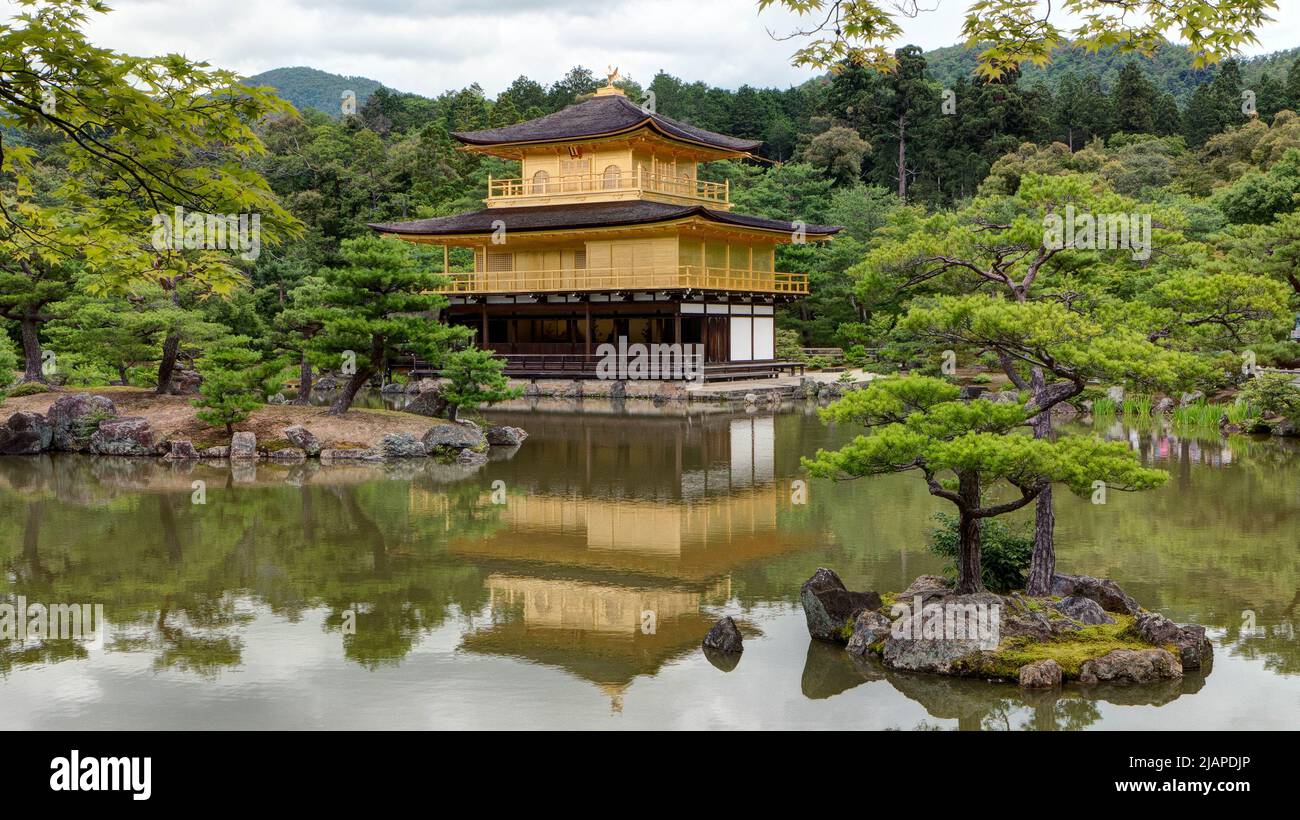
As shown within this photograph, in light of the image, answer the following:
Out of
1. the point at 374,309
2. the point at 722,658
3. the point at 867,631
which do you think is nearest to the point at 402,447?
the point at 374,309

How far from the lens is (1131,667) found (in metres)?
8.38

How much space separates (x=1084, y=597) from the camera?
9.84 meters

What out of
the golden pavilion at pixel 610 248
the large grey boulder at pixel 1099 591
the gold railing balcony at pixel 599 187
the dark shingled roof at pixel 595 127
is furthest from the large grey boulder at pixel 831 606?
the gold railing balcony at pixel 599 187

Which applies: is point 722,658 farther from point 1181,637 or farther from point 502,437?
point 502,437

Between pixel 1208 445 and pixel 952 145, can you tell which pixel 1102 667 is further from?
pixel 952 145

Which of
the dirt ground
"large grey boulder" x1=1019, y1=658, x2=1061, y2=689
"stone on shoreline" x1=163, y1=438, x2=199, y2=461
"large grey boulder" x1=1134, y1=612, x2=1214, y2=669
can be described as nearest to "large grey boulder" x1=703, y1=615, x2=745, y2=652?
"large grey boulder" x1=1019, y1=658, x2=1061, y2=689

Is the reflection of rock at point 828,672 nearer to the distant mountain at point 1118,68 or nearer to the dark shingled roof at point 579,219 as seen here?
the dark shingled roof at point 579,219

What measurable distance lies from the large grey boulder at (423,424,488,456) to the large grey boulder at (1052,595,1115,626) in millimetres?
13399

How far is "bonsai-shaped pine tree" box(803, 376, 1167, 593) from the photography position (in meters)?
8.62

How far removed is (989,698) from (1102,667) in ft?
3.10

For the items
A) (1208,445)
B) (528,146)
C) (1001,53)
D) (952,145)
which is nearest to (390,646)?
(1001,53)

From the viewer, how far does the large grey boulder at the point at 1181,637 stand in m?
8.65

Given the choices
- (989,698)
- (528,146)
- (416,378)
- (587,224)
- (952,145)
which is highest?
(952,145)

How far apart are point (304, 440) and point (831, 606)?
13.8 m
